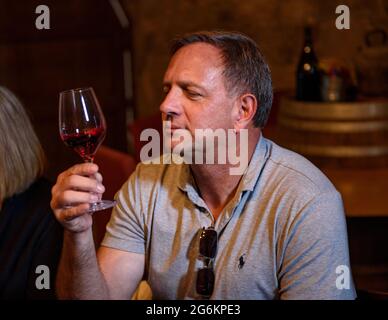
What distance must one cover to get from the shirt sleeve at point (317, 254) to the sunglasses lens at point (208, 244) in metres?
0.15

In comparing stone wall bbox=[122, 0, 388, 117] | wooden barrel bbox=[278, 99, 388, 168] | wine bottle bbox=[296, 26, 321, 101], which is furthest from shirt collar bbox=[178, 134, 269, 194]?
stone wall bbox=[122, 0, 388, 117]

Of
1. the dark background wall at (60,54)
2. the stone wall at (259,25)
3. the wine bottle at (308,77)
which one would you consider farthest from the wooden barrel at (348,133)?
the dark background wall at (60,54)

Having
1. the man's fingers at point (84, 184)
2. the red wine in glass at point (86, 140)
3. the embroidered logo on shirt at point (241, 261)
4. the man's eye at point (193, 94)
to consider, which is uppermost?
the man's eye at point (193, 94)

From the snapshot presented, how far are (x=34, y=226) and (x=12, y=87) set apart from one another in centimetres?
267

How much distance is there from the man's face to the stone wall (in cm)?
253

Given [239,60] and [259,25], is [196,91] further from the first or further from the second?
[259,25]

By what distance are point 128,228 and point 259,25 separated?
8.71ft

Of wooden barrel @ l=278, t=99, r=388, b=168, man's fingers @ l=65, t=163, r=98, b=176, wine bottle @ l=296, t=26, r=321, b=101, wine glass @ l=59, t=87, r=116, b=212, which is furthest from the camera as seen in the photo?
wine bottle @ l=296, t=26, r=321, b=101

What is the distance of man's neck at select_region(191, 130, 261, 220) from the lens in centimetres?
146

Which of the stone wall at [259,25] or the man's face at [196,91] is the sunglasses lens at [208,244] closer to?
the man's face at [196,91]

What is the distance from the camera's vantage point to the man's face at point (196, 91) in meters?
1.38

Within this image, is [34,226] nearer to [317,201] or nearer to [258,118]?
[258,118]

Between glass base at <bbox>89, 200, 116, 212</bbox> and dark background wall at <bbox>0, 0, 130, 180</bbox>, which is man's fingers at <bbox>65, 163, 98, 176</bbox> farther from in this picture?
dark background wall at <bbox>0, 0, 130, 180</bbox>
